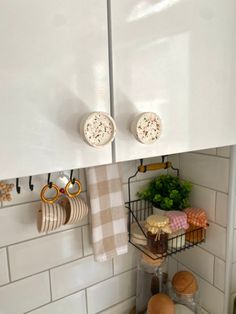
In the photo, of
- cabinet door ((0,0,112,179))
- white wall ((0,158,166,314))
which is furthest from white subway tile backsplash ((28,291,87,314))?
cabinet door ((0,0,112,179))

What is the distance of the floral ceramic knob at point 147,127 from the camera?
0.47m

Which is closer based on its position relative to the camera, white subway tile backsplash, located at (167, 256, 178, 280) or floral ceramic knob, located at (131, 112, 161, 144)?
floral ceramic knob, located at (131, 112, 161, 144)

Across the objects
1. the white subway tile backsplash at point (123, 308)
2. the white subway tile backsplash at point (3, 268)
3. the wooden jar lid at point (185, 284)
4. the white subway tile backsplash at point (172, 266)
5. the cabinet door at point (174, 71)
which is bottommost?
the white subway tile backsplash at point (123, 308)

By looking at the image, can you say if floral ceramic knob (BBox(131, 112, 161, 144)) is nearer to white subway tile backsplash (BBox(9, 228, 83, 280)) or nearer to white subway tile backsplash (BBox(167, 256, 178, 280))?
white subway tile backsplash (BBox(9, 228, 83, 280))

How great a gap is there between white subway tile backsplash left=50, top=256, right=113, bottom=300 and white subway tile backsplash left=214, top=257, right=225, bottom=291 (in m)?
0.33

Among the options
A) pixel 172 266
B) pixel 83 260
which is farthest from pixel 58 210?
pixel 172 266

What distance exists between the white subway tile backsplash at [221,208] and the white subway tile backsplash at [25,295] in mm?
528

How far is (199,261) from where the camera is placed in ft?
3.04

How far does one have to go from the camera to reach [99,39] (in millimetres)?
440

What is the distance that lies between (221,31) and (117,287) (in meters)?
0.82

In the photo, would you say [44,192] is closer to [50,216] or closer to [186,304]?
[50,216]

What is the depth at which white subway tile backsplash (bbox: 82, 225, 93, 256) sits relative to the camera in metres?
0.85

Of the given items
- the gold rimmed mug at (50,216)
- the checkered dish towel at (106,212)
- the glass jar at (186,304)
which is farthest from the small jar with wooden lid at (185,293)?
the gold rimmed mug at (50,216)

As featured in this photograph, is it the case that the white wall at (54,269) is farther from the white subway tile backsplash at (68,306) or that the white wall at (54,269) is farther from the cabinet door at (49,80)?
the cabinet door at (49,80)
